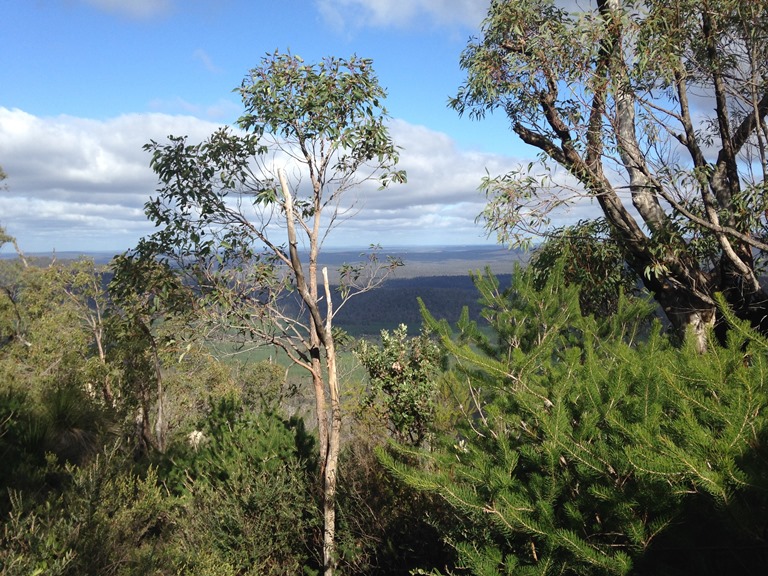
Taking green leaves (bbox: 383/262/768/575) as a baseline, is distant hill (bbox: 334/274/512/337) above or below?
below

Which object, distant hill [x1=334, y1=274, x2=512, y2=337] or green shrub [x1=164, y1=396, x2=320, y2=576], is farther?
distant hill [x1=334, y1=274, x2=512, y2=337]

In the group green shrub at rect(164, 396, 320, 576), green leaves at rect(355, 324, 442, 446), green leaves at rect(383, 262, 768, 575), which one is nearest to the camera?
green leaves at rect(383, 262, 768, 575)

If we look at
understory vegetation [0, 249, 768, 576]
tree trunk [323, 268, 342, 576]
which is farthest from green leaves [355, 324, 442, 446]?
tree trunk [323, 268, 342, 576]

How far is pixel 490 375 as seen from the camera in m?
3.72

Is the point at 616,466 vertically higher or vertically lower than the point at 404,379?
higher

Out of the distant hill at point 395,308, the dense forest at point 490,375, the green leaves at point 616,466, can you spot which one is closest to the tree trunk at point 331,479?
the dense forest at point 490,375

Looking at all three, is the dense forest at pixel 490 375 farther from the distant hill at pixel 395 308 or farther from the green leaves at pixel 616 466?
the distant hill at pixel 395 308

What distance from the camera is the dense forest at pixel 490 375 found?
9.04 feet

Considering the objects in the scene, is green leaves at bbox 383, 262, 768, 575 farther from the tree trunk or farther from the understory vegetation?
the tree trunk

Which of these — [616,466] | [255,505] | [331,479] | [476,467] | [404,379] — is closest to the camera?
[616,466]

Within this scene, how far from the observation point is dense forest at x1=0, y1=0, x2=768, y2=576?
2754 mm

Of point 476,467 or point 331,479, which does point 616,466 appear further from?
point 331,479

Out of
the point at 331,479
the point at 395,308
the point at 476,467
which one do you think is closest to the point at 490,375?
the point at 476,467

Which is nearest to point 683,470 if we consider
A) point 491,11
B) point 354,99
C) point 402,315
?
point 354,99
